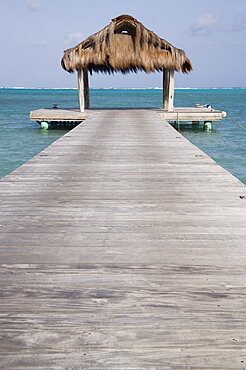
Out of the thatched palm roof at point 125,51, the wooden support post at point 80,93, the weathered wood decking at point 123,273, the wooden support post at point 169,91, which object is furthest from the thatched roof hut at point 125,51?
the weathered wood decking at point 123,273

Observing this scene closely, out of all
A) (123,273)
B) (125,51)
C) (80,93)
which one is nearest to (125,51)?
(125,51)

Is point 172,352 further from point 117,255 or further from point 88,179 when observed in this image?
point 88,179

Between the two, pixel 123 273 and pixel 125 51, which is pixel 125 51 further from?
pixel 123 273

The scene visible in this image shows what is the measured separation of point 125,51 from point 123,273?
15.3 meters

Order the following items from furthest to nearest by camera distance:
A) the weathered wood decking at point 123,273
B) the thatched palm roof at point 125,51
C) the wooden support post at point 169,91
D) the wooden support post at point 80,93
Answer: the wooden support post at point 169,91
the wooden support post at point 80,93
the thatched palm roof at point 125,51
the weathered wood decking at point 123,273

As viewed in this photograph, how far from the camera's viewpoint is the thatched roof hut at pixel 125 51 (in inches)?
659

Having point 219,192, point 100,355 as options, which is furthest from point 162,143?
point 100,355

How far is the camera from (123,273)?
105 inches

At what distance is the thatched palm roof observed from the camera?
16.7 metres

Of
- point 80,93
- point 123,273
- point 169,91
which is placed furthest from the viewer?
point 169,91

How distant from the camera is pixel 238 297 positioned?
237 centimetres

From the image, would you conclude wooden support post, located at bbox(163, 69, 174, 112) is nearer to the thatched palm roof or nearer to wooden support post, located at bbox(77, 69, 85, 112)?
the thatched palm roof

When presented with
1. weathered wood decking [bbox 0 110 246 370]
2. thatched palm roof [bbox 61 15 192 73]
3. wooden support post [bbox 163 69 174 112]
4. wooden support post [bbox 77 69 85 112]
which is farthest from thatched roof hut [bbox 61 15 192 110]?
weathered wood decking [bbox 0 110 246 370]

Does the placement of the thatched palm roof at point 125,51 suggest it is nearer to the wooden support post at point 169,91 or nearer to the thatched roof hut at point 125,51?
the thatched roof hut at point 125,51
